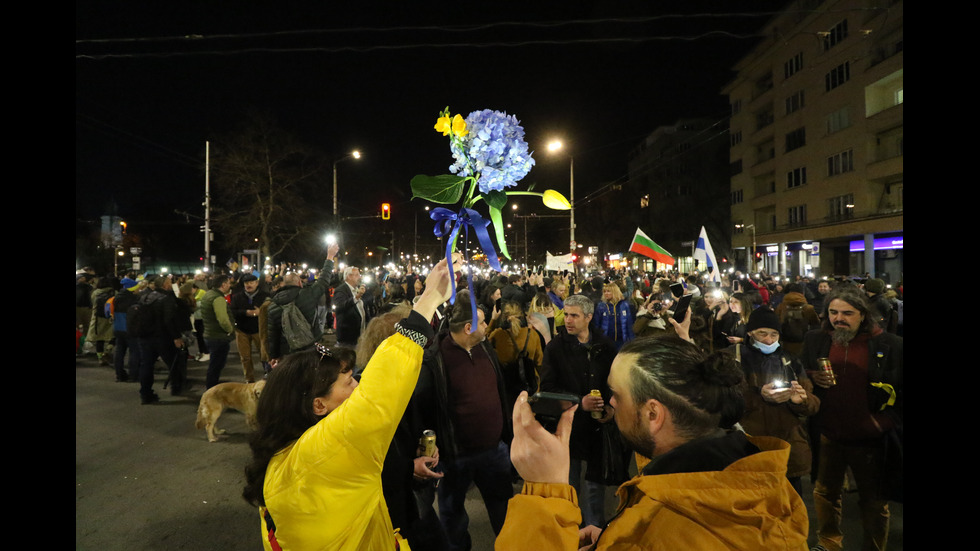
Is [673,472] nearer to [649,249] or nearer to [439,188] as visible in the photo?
[439,188]

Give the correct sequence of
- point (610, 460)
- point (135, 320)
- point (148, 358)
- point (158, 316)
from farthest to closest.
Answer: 1. point (158, 316)
2. point (135, 320)
3. point (148, 358)
4. point (610, 460)

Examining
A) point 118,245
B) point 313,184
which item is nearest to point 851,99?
point 313,184

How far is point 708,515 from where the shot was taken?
1281 mm

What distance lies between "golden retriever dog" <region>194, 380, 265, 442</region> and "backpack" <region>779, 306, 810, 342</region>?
7124mm

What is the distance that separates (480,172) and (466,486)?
2.16 m

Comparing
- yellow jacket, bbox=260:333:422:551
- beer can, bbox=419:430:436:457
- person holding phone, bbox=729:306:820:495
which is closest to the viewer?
yellow jacket, bbox=260:333:422:551

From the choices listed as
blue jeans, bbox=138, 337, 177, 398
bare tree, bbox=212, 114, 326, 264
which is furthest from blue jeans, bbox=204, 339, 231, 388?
bare tree, bbox=212, 114, 326, 264

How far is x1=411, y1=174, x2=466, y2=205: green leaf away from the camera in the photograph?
2426 millimetres

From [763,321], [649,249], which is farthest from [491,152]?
[649,249]

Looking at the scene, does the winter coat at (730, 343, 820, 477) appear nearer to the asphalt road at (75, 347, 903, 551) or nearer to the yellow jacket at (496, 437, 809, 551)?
the asphalt road at (75, 347, 903, 551)

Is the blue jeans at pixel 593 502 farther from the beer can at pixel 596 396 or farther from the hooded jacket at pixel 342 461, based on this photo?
the hooded jacket at pixel 342 461

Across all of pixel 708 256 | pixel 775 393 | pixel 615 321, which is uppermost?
pixel 708 256

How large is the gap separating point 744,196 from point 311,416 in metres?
46.6

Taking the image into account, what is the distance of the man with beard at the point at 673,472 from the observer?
1282mm
